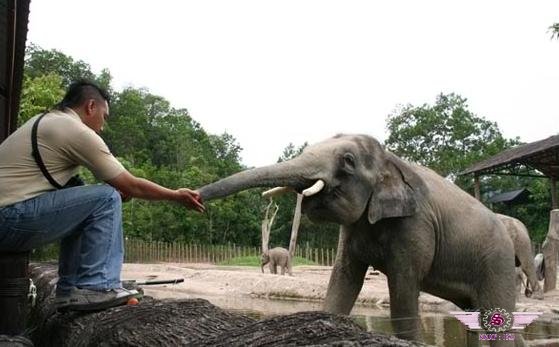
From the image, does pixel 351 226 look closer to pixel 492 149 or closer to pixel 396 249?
pixel 396 249

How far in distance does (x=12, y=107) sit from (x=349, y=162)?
264cm

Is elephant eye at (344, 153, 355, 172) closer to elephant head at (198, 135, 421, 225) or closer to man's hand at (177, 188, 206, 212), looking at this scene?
elephant head at (198, 135, 421, 225)

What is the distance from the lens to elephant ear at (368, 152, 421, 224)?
4148 mm

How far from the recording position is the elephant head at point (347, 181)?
159 inches

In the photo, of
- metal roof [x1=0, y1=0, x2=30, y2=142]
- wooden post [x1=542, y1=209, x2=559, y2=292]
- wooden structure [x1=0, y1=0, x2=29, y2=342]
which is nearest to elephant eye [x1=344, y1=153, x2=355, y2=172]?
wooden structure [x1=0, y1=0, x2=29, y2=342]

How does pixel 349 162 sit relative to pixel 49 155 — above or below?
above

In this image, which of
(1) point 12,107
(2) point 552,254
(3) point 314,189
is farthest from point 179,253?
(3) point 314,189

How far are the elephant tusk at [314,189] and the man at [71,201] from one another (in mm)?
1045

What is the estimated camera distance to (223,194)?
3.65 m

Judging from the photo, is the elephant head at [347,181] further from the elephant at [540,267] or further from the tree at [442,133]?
the tree at [442,133]

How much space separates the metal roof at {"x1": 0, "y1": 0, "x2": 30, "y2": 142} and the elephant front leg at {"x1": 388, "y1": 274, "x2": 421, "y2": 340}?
2.71 m

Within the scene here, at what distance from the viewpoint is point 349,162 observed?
4.16 metres

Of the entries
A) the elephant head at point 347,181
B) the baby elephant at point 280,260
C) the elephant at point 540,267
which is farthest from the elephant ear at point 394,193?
the baby elephant at point 280,260

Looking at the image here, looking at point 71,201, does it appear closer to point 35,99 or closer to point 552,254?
point 552,254
